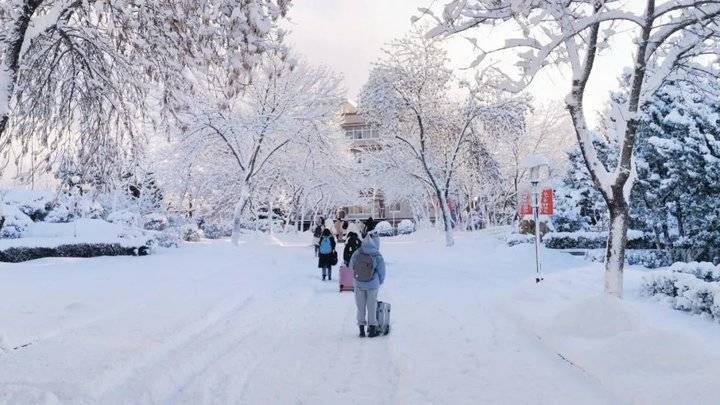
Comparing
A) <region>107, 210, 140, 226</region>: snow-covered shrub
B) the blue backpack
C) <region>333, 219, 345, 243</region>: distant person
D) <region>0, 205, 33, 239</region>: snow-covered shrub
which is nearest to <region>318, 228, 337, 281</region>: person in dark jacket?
the blue backpack

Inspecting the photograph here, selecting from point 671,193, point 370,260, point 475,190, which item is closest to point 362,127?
point 475,190

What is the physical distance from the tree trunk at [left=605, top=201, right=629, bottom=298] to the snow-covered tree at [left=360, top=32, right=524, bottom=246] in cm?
2053

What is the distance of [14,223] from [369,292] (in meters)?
18.2

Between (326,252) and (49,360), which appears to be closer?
(49,360)

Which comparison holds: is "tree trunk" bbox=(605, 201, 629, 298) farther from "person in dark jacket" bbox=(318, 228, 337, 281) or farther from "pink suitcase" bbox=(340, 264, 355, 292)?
"person in dark jacket" bbox=(318, 228, 337, 281)

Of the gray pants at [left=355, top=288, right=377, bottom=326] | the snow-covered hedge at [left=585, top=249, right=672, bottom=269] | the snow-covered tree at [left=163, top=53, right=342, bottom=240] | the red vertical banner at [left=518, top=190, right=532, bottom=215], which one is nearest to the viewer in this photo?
the gray pants at [left=355, top=288, right=377, bottom=326]

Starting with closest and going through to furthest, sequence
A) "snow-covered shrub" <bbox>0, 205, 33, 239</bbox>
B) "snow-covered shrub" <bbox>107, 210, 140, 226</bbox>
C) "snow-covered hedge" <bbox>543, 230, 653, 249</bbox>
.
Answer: "snow-covered shrub" <bbox>0, 205, 33, 239</bbox>
"snow-covered hedge" <bbox>543, 230, 653, 249</bbox>
"snow-covered shrub" <bbox>107, 210, 140, 226</bbox>

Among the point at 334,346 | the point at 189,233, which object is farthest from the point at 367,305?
the point at 189,233

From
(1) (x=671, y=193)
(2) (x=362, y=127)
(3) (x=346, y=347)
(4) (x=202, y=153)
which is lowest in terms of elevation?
(3) (x=346, y=347)

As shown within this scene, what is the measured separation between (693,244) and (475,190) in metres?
29.7

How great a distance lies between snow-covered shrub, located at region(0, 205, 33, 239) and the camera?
852 inches

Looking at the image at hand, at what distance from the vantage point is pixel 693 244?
18875mm

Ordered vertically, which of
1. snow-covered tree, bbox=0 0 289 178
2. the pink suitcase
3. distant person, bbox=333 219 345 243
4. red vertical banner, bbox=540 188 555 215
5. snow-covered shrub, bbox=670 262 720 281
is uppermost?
snow-covered tree, bbox=0 0 289 178

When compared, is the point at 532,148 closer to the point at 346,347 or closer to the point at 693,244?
the point at 693,244
